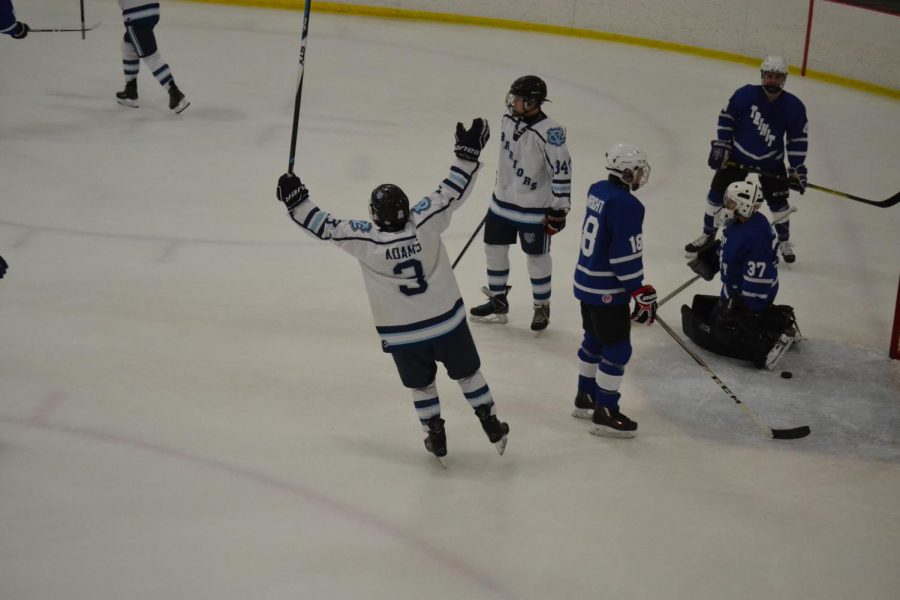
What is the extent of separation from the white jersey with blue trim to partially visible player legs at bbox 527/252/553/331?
368 centimetres

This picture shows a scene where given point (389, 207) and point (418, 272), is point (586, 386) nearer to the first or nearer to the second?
point (418, 272)

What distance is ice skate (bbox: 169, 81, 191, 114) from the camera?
271 inches

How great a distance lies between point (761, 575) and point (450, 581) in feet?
2.90

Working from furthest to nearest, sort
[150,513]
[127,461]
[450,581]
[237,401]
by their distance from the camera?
[237,401] → [127,461] → [150,513] → [450,581]

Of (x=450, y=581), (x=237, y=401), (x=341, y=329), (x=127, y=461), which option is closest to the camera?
(x=450, y=581)

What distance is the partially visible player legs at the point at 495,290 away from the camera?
14.8 feet

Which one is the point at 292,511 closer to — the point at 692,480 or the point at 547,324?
the point at 692,480

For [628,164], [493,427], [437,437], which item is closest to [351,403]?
[437,437]

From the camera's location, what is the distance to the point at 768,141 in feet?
16.6

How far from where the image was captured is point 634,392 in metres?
4.05

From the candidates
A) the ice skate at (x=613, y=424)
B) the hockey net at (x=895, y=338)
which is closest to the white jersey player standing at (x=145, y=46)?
the ice skate at (x=613, y=424)

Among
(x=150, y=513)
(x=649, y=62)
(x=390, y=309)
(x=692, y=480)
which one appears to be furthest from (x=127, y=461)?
(x=649, y=62)

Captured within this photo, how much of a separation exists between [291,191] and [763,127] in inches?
109

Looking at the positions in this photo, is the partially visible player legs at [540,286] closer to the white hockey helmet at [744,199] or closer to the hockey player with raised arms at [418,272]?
→ the white hockey helmet at [744,199]
